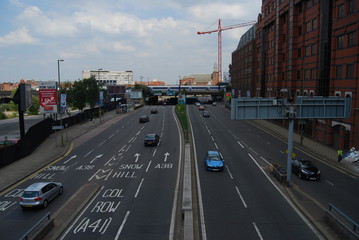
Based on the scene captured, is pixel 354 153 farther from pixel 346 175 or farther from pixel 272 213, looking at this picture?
pixel 272 213

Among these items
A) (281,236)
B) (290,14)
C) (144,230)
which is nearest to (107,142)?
(144,230)

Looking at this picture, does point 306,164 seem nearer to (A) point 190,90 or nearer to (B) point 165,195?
(B) point 165,195

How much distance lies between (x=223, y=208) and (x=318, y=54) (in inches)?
1378

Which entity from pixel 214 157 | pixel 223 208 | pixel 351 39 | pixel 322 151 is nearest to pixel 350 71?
pixel 351 39

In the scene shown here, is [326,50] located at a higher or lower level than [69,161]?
higher

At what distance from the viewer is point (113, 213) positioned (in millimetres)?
18953

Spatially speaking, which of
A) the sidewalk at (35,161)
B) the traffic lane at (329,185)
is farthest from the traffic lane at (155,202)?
the sidewalk at (35,161)

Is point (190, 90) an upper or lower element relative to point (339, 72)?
lower

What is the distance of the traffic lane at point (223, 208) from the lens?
16094 millimetres

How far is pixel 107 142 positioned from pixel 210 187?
24.0 meters

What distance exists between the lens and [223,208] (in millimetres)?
19500

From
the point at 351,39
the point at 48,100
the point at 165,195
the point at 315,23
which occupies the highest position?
the point at 315,23

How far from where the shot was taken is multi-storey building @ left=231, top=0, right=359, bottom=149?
121 feet

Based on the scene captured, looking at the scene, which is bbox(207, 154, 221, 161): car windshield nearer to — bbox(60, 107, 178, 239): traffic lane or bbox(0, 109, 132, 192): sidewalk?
bbox(60, 107, 178, 239): traffic lane
